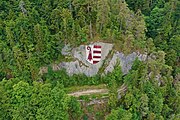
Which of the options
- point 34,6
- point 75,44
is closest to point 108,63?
point 75,44

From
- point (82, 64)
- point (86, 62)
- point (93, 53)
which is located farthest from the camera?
point (82, 64)

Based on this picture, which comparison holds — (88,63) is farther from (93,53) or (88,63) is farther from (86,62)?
(93,53)

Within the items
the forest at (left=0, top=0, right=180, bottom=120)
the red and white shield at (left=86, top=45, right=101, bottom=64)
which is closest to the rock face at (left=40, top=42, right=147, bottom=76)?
the red and white shield at (left=86, top=45, right=101, bottom=64)

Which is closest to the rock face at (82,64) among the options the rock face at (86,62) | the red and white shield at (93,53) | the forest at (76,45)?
the rock face at (86,62)

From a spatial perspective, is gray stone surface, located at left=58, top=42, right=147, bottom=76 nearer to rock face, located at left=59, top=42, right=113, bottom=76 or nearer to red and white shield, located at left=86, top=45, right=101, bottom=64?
rock face, located at left=59, top=42, right=113, bottom=76

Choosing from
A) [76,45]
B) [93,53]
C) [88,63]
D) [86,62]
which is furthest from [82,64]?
[76,45]

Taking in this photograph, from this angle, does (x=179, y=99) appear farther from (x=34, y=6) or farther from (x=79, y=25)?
(x=34, y=6)

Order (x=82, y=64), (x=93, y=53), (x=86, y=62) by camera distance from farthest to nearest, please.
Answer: (x=82, y=64), (x=86, y=62), (x=93, y=53)

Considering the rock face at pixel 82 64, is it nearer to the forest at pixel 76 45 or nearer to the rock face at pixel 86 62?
the rock face at pixel 86 62
